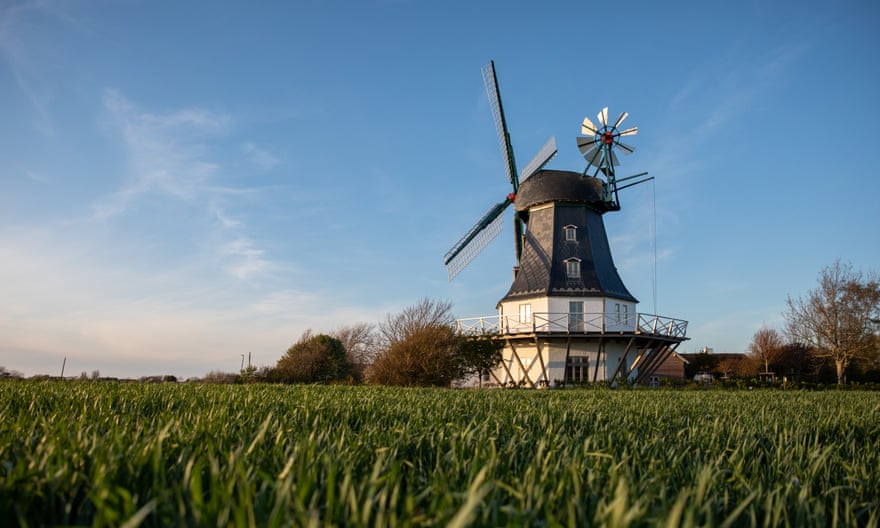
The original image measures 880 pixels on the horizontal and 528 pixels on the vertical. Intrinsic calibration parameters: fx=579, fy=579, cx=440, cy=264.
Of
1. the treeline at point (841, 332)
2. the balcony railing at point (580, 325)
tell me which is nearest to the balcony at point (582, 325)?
the balcony railing at point (580, 325)

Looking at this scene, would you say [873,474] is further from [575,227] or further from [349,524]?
[575,227]

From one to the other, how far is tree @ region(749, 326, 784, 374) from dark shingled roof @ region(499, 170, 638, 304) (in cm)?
2908

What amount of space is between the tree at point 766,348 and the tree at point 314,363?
132 feet

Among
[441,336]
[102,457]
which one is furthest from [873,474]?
[441,336]

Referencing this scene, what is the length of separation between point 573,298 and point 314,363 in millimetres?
14095

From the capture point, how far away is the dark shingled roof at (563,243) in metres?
30.8

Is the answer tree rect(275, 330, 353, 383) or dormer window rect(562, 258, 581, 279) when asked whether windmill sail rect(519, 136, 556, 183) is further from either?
tree rect(275, 330, 353, 383)

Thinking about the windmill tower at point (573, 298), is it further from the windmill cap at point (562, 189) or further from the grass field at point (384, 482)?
the grass field at point (384, 482)

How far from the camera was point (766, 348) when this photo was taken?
5369cm

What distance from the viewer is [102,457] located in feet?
5.67

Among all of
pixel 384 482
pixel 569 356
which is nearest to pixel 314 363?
pixel 569 356

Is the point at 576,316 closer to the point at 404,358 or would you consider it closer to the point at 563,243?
the point at 563,243

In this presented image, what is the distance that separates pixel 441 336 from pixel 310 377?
9.18 meters

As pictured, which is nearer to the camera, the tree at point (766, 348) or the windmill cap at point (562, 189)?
the windmill cap at point (562, 189)
